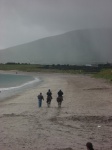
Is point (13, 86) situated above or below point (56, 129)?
below

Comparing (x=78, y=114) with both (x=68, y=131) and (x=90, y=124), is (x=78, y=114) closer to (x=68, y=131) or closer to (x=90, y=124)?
(x=90, y=124)

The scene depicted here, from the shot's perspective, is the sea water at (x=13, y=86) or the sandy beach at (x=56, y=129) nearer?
the sandy beach at (x=56, y=129)

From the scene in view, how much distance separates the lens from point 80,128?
19578 mm

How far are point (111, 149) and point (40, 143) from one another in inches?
136

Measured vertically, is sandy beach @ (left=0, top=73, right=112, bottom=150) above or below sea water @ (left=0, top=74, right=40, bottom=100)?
above

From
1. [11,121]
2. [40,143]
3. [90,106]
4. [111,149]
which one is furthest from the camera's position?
[90,106]

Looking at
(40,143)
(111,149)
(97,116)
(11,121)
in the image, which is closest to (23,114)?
(11,121)

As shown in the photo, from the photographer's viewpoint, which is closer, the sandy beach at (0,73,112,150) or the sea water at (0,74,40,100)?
the sandy beach at (0,73,112,150)

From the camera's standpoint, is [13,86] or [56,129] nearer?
[56,129]

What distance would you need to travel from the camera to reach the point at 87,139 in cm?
1697

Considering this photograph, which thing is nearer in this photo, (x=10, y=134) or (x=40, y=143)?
(x=40, y=143)

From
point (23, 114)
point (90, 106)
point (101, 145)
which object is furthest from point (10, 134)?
point (90, 106)

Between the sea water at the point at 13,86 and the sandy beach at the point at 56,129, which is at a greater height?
the sandy beach at the point at 56,129

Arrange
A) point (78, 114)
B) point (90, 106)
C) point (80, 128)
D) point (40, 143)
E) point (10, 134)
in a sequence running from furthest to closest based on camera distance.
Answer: point (90, 106), point (78, 114), point (80, 128), point (10, 134), point (40, 143)
